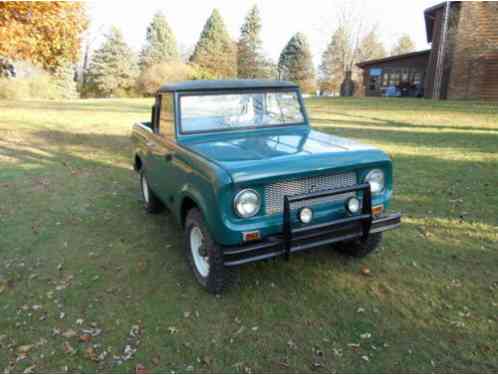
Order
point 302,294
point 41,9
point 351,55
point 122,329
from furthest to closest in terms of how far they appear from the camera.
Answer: point 351,55 < point 41,9 < point 302,294 < point 122,329

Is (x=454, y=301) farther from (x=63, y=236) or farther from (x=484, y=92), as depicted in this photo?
(x=484, y=92)

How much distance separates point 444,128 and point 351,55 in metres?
24.4

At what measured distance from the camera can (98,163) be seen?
344 inches

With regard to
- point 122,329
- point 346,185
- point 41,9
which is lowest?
point 122,329

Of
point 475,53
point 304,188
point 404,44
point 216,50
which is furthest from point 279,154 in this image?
point 404,44

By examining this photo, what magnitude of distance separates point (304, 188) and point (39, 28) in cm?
1136

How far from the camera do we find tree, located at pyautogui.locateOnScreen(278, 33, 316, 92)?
176ft

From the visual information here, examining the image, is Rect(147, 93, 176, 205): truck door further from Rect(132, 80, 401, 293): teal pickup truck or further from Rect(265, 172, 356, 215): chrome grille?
Rect(265, 172, 356, 215): chrome grille

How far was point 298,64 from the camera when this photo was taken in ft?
177

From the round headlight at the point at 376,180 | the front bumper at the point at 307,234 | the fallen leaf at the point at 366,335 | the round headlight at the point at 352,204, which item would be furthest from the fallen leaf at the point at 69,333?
the round headlight at the point at 376,180

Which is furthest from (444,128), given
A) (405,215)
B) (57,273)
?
(57,273)

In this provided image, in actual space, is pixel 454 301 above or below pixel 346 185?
below

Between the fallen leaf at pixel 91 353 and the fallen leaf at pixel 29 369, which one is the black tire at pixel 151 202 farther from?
the fallen leaf at pixel 29 369

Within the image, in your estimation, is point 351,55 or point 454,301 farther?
point 351,55
